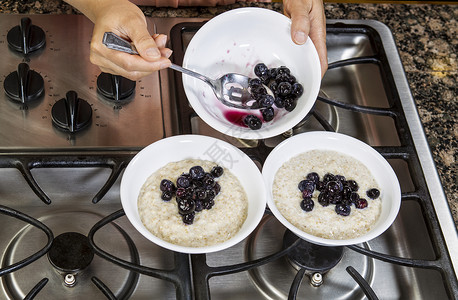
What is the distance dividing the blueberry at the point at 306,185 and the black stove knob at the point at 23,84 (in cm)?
67

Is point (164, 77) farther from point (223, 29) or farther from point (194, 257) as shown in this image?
point (194, 257)

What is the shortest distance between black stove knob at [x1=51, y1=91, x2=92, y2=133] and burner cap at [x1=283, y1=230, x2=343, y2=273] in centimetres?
54

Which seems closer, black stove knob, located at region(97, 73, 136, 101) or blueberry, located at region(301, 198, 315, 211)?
blueberry, located at region(301, 198, 315, 211)

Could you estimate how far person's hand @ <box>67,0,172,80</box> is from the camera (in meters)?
1.06

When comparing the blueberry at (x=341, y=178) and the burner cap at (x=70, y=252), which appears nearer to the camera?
the burner cap at (x=70, y=252)

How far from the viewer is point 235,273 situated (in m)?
1.15

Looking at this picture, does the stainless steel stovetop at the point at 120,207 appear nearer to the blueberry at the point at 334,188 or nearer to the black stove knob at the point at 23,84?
the black stove knob at the point at 23,84

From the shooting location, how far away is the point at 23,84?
125 cm

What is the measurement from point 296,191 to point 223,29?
1.45ft

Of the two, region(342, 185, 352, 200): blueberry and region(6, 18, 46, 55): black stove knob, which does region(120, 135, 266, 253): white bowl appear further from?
region(6, 18, 46, 55): black stove knob

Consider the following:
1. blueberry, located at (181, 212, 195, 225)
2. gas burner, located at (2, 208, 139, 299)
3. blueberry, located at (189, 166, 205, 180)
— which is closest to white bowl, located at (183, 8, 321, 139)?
blueberry, located at (189, 166, 205, 180)

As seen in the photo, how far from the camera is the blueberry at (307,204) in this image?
1136mm

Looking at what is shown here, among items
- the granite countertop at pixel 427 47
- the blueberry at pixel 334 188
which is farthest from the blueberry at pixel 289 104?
the granite countertop at pixel 427 47

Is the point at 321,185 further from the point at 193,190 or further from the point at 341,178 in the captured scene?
the point at 193,190
